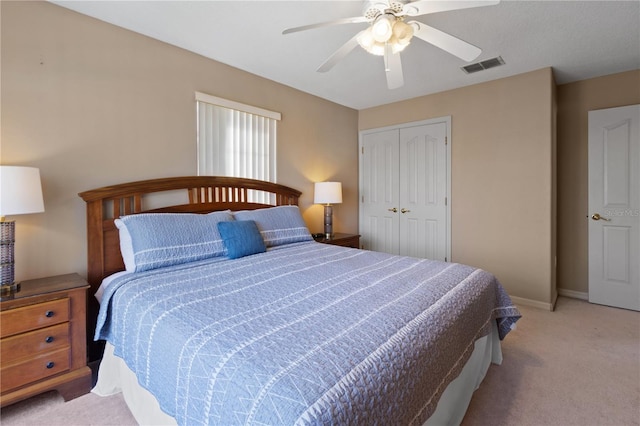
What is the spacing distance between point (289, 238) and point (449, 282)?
1570 millimetres

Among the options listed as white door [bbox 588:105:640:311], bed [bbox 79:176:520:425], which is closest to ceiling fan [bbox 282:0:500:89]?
bed [bbox 79:176:520:425]

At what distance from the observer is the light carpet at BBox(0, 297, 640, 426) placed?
1656mm

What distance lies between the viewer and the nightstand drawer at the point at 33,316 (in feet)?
5.21

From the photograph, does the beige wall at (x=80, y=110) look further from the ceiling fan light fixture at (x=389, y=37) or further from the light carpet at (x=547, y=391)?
the ceiling fan light fixture at (x=389, y=37)

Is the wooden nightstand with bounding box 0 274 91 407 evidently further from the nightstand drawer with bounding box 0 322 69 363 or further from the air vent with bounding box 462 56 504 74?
the air vent with bounding box 462 56 504 74

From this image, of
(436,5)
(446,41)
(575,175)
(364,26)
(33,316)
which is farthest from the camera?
(575,175)

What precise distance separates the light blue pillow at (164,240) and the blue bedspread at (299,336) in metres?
0.11

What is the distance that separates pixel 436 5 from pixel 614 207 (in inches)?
125

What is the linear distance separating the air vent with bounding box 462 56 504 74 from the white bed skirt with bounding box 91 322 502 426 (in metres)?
2.45

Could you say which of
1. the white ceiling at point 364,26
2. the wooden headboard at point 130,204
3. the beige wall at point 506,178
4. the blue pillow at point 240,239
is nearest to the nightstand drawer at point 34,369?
the wooden headboard at point 130,204

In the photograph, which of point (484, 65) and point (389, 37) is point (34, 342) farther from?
point (484, 65)

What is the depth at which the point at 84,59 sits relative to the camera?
85.9 inches

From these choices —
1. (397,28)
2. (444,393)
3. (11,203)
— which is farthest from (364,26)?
(11,203)

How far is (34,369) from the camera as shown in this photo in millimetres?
1689
